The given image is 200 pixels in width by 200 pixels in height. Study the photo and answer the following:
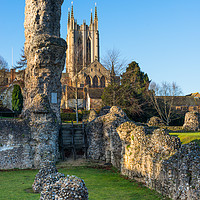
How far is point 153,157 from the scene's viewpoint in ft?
33.1

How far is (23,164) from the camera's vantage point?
51.8 feet

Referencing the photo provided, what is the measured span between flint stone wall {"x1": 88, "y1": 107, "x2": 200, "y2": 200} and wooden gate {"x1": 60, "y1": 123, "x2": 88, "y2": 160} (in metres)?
1.14

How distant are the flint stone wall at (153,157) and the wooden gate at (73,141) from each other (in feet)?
3.73

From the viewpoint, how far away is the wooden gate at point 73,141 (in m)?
18.1

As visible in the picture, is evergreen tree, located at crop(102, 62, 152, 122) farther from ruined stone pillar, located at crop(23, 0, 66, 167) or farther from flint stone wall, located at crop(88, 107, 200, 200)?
flint stone wall, located at crop(88, 107, 200, 200)

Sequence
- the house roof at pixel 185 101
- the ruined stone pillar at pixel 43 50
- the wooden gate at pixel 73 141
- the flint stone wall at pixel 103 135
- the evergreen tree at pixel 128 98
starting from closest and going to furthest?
the flint stone wall at pixel 103 135
the wooden gate at pixel 73 141
the ruined stone pillar at pixel 43 50
the evergreen tree at pixel 128 98
the house roof at pixel 185 101

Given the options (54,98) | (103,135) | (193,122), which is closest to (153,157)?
(103,135)

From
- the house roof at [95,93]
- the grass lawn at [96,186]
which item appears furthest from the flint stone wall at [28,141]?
the house roof at [95,93]

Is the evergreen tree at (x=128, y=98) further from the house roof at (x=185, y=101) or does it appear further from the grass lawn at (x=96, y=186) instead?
the house roof at (x=185, y=101)

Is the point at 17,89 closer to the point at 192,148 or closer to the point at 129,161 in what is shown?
the point at 129,161

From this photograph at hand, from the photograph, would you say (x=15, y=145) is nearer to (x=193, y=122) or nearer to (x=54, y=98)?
(x=54, y=98)

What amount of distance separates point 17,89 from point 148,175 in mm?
28499

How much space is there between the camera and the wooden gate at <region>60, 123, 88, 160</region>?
1814cm

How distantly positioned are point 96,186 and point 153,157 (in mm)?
2756
